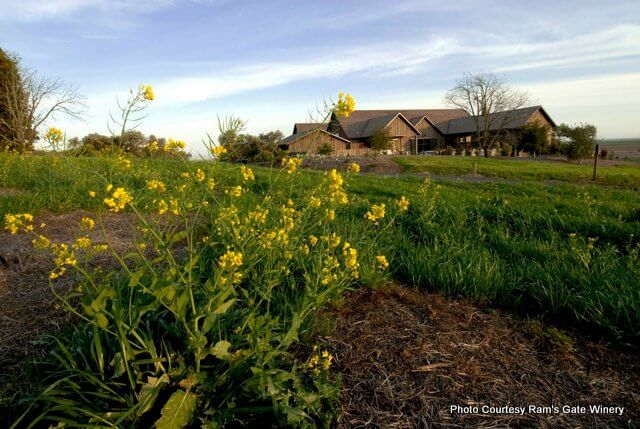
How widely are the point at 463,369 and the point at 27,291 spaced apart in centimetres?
327

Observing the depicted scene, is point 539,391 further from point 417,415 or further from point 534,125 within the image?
point 534,125

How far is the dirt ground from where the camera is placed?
7.91ft

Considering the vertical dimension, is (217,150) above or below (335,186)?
above

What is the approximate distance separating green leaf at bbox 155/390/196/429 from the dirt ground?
812 mm

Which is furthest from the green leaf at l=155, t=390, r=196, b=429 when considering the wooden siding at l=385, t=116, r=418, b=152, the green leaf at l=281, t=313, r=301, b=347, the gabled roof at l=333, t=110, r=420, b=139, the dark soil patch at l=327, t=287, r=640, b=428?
the wooden siding at l=385, t=116, r=418, b=152

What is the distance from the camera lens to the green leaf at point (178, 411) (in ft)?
5.32

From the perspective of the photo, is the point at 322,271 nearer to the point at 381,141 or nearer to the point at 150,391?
the point at 150,391

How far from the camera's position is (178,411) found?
1.66m

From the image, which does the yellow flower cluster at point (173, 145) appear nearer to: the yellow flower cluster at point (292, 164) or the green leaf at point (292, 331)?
the yellow flower cluster at point (292, 164)

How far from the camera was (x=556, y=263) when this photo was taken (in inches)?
138

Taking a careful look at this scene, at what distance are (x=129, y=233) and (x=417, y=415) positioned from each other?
3.85m

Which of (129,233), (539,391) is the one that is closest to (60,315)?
(129,233)

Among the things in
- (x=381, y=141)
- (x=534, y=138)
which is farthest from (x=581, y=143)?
(x=381, y=141)

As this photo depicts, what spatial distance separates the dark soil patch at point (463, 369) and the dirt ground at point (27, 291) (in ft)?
4.96
